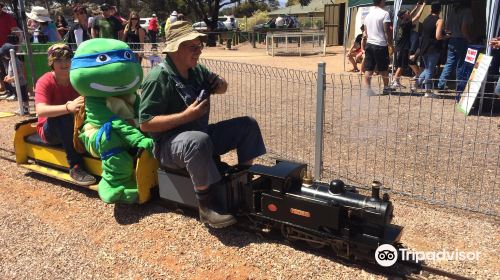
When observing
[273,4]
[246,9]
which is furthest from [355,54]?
[273,4]

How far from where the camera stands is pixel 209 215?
361 centimetres

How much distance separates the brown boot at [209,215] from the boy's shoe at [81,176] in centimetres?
152

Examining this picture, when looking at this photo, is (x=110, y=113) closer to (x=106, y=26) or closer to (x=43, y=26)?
(x=106, y=26)

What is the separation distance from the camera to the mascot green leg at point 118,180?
13.5 feet

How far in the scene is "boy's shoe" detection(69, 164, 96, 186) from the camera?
4547 millimetres

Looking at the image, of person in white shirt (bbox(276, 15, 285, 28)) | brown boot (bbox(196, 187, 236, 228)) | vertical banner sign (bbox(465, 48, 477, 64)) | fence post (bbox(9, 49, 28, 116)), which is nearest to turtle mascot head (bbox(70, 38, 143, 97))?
brown boot (bbox(196, 187, 236, 228))

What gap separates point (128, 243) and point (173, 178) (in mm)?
665

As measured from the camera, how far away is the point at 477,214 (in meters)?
4.18

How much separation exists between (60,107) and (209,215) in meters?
2.01

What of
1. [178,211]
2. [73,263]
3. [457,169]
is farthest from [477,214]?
[73,263]

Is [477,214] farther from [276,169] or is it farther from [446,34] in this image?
[446,34]

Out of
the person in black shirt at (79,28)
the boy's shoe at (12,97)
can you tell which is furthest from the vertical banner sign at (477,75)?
the boy's shoe at (12,97)

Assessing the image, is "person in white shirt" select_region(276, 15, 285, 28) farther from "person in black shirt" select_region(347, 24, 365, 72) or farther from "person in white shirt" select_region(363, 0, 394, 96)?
"person in white shirt" select_region(363, 0, 394, 96)

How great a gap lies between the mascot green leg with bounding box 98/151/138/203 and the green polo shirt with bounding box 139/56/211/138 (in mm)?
568
